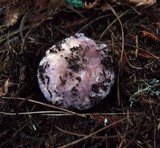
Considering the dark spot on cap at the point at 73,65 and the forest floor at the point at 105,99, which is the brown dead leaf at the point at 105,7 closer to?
the forest floor at the point at 105,99

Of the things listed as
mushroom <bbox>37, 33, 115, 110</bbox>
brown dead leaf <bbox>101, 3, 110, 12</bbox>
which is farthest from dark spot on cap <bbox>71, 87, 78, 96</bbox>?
brown dead leaf <bbox>101, 3, 110, 12</bbox>

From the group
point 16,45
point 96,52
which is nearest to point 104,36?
point 96,52

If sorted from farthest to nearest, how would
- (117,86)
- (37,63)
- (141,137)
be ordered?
(37,63), (117,86), (141,137)

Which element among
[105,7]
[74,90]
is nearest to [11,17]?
[105,7]

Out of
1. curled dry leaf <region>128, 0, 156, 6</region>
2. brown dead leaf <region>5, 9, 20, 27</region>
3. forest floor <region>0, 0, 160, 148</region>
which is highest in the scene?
brown dead leaf <region>5, 9, 20, 27</region>

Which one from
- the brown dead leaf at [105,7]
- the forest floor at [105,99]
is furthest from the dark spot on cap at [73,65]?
the brown dead leaf at [105,7]

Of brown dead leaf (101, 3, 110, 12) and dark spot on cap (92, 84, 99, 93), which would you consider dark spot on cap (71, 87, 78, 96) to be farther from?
brown dead leaf (101, 3, 110, 12)

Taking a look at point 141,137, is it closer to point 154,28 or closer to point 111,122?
point 111,122
